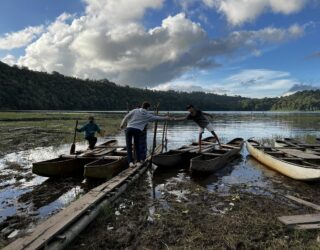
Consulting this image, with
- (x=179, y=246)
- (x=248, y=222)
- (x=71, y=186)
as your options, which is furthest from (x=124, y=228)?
(x=71, y=186)

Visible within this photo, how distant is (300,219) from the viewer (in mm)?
7289

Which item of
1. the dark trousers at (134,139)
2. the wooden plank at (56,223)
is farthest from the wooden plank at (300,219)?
the dark trousers at (134,139)

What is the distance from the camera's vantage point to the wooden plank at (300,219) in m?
7.12

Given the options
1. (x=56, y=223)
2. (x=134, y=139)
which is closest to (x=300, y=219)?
(x=56, y=223)

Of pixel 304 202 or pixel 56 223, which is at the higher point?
pixel 56 223

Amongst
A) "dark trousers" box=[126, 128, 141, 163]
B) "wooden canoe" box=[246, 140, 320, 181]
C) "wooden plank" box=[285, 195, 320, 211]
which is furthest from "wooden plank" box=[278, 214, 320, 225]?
"dark trousers" box=[126, 128, 141, 163]

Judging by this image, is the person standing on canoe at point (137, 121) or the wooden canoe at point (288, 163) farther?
the person standing on canoe at point (137, 121)

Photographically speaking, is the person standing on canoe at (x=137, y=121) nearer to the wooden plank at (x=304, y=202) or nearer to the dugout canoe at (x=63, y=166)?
the dugout canoe at (x=63, y=166)

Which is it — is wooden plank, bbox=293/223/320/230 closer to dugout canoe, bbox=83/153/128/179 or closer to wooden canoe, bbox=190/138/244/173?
wooden canoe, bbox=190/138/244/173

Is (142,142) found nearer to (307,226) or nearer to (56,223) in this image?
(56,223)

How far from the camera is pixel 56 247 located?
5605 millimetres

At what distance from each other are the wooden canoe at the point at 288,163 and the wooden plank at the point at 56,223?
22.4 ft

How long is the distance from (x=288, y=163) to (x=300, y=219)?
19.2ft

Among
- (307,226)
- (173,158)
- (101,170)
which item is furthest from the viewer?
(173,158)
